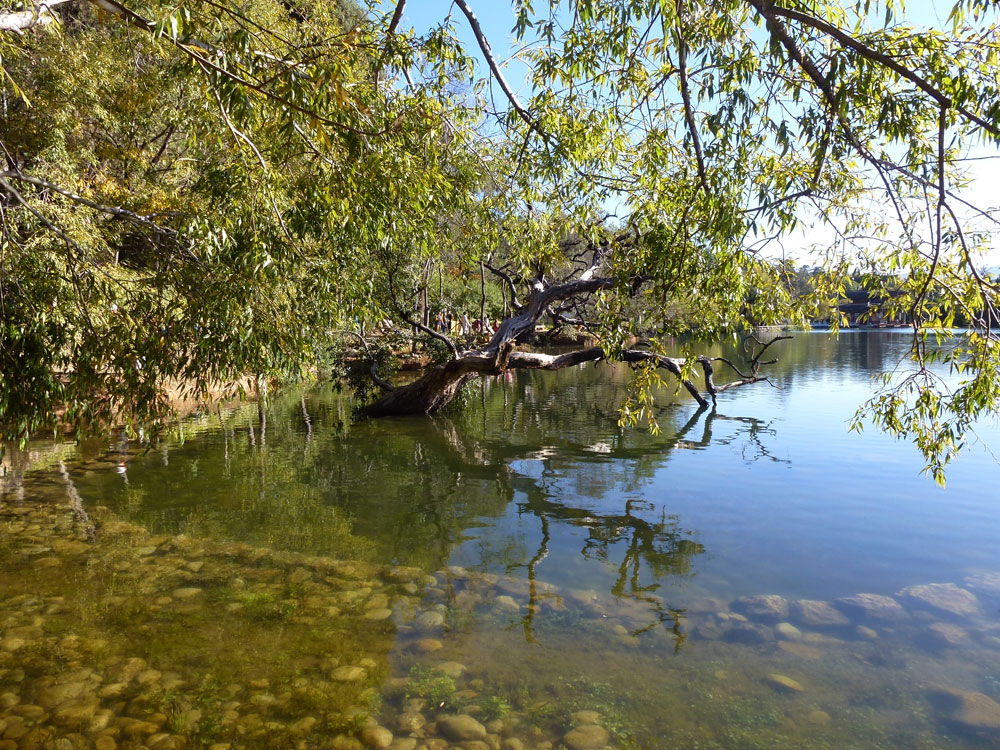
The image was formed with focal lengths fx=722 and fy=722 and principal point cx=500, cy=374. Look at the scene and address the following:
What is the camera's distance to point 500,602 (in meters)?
6.35

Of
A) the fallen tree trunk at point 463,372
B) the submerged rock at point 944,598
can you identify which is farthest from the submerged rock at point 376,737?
the fallen tree trunk at point 463,372

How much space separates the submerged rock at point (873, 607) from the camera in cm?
622

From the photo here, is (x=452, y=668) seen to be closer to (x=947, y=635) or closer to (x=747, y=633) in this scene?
(x=747, y=633)

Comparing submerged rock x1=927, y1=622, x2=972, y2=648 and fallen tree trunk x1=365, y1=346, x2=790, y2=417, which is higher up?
fallen tree trunk x1=365, y1=346, x2=790, y2=417

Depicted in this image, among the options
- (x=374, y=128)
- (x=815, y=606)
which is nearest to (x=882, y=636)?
(x=815, y=606)

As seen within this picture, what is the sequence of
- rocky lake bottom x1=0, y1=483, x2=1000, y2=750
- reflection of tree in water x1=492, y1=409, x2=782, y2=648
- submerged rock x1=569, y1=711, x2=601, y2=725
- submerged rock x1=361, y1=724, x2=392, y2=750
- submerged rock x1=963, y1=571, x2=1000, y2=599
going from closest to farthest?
submerged rock x1=361, y1=724, x2=392, y2=750 → rocky lake bottom x1=0, y1=483, x2=1000, y2=750 → submerged rock x1=569, y1=711, x2=601, y2=725 → reflection of tree in water x1=492, y1=409, x2=782, y2=648 → submerged rock x1=963, y1=571, x2=1000, y2=599

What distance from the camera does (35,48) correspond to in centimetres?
1541

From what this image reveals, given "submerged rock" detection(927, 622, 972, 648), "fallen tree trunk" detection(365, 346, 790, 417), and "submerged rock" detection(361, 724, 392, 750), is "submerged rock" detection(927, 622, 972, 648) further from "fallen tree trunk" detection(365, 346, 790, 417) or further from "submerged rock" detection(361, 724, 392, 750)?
"fallen tree trunk" detection(365, 346, 790, 417)

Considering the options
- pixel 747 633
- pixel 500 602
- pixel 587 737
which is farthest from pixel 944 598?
pixel 587 737

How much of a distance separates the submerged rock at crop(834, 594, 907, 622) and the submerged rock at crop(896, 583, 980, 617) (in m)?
0.26

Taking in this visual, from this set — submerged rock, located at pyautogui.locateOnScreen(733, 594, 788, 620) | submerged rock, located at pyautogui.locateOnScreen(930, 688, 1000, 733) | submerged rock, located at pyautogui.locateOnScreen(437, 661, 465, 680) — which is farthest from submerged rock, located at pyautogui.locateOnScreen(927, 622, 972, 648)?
submerged rock, located at pyautogui.locateOnScreen(437, 661, 465, 680)

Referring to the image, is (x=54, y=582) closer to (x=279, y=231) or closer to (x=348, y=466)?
(x=279, y=231)

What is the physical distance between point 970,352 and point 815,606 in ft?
8.98

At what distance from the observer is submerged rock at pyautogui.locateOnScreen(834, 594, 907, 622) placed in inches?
245
